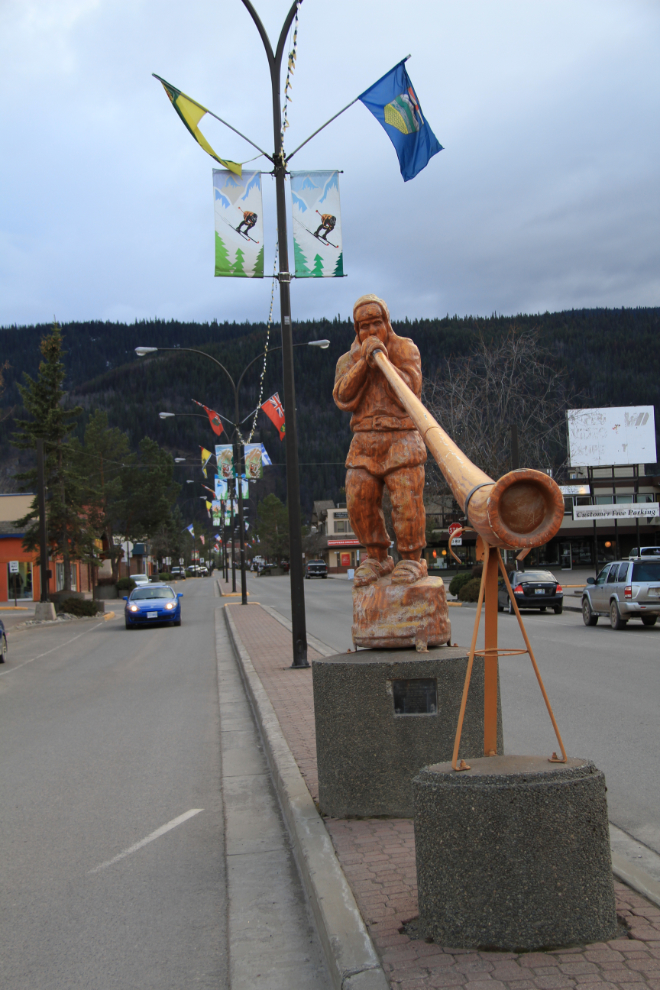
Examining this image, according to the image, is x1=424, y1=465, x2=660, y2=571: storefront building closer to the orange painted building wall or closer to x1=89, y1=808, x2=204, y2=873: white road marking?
the orange painted building wall

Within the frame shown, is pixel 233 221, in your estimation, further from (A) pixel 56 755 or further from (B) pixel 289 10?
(A) pixel 56 755

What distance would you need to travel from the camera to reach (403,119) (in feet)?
33.5

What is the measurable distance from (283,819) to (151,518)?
225ft

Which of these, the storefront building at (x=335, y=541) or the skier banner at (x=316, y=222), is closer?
the skier banner at (x=316, y=222)

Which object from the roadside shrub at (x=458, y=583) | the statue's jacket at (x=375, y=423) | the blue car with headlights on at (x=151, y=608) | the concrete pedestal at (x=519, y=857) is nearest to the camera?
the concrete pedestal at (x=519, y=857)

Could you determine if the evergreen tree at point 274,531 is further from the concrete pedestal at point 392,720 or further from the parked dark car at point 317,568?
the concrete pedestal at point 392,720

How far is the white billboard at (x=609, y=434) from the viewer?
4297 centimetres

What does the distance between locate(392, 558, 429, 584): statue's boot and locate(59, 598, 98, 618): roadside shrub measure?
3102 cm

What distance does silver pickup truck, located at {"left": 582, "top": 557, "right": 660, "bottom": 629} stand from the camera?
1973cm

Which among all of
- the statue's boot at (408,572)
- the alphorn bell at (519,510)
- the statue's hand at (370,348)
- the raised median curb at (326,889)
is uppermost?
the statue's hand at (370,348)

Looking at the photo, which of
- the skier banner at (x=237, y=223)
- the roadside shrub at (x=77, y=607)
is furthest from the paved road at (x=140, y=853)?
the roadside shrub at (x=77, y=607)

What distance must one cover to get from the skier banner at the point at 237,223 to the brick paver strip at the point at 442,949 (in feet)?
26.5

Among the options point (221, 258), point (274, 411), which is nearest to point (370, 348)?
point (221, 258)

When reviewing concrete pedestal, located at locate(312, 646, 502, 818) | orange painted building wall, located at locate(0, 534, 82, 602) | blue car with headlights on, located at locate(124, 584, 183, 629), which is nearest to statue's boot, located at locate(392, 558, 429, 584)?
concrete pedestal, located at locate(312, 646, 502, 818)
